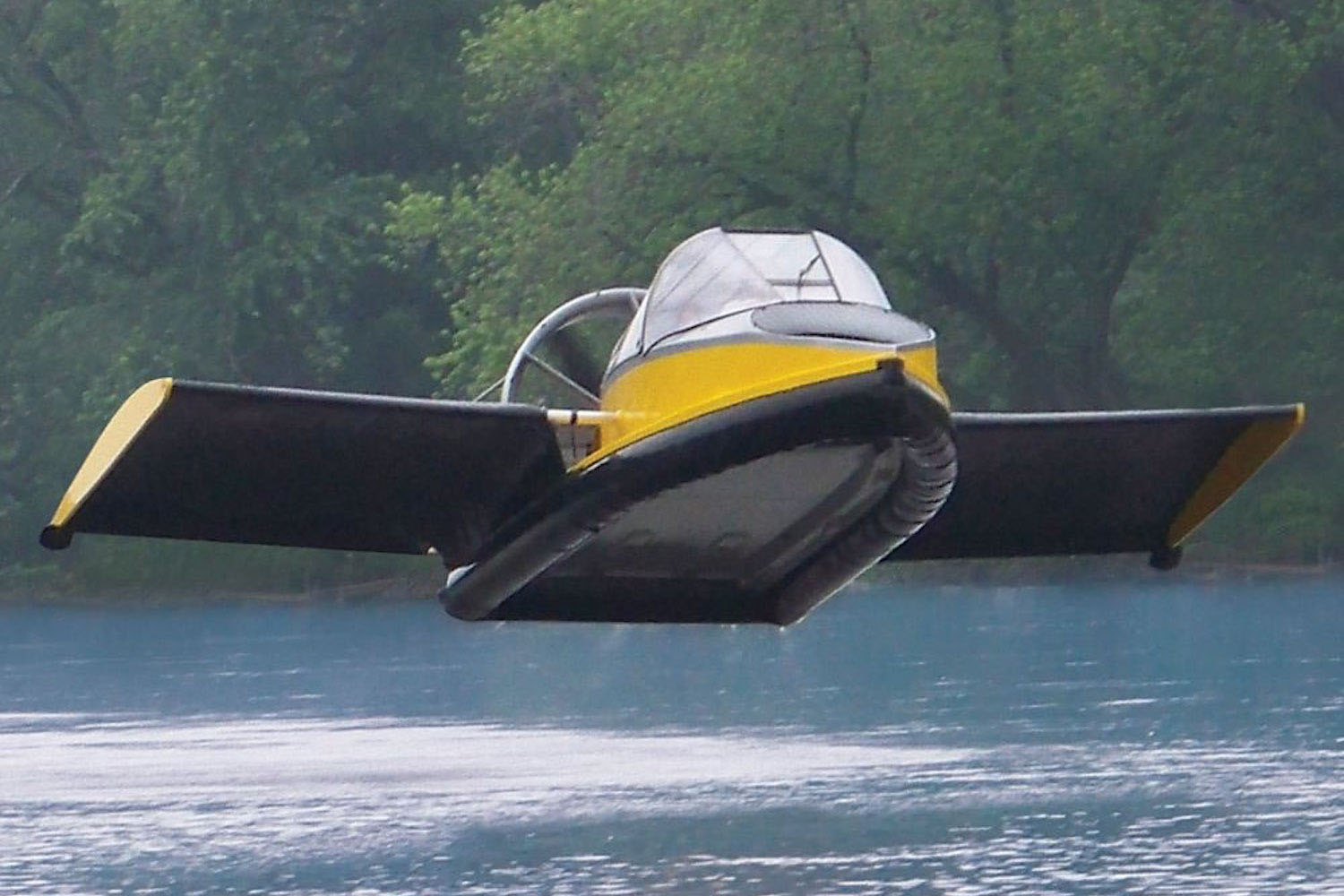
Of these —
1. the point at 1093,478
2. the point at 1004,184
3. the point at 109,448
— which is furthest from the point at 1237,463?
the point at 1004,184

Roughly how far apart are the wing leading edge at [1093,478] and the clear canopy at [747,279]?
1.40 metres

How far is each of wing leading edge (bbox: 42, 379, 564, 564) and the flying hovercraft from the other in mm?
18

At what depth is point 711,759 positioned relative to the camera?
115 feet

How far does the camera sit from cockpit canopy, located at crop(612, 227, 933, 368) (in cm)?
1683

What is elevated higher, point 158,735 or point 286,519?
point 286,519

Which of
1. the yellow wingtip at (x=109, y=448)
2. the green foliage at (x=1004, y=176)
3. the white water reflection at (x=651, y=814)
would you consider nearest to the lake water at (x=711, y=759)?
the white water reflection at (x=651, y=814)

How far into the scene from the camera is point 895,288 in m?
60.2

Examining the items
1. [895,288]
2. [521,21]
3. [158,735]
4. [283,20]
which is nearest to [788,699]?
[158,735]

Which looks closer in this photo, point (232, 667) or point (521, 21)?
point (232, 667)

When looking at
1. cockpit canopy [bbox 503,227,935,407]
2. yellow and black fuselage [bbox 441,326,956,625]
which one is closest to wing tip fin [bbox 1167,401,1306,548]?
yellow and black fuselage [bbox 441,326,956,625]

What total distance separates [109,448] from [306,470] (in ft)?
3.95

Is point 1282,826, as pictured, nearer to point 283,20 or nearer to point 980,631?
point 980,631

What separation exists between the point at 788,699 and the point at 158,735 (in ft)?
28.7

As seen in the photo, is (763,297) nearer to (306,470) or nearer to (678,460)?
(678,460)
